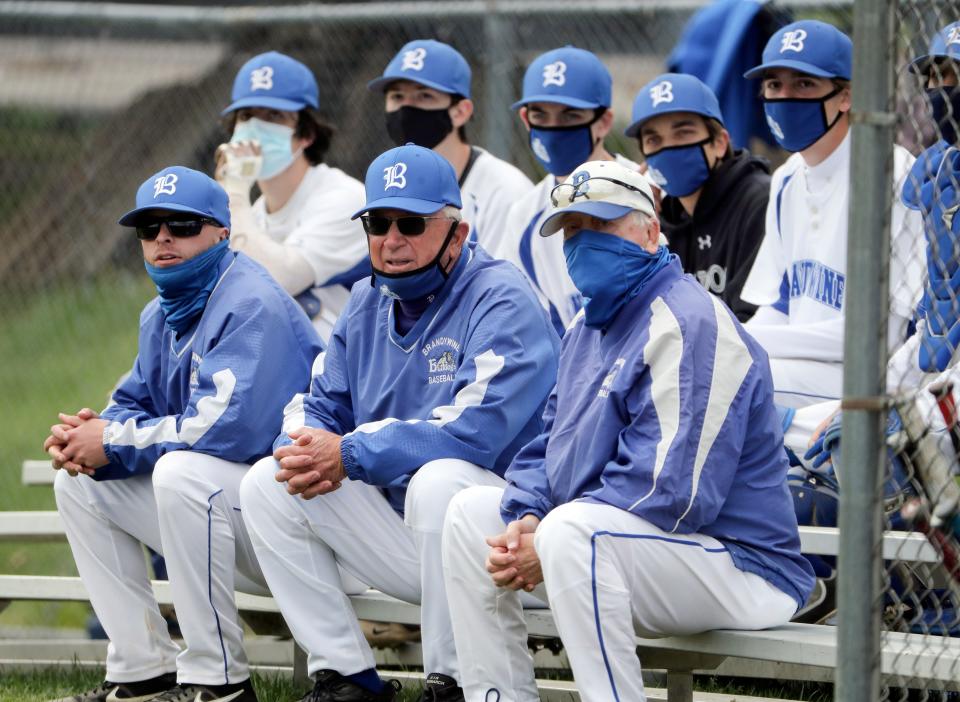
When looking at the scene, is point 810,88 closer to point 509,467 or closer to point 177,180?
point 509,467

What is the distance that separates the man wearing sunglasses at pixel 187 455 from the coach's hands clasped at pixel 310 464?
383mm

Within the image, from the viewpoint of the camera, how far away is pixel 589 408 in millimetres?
4254

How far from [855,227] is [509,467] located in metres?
1.89

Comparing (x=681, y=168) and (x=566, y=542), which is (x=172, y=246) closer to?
(x=681, y=168)

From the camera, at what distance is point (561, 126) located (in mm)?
6094

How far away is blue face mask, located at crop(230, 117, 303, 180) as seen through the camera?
21.7ft

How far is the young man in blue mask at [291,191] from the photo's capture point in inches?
248

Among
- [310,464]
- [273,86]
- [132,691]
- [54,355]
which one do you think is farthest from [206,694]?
[54,355]

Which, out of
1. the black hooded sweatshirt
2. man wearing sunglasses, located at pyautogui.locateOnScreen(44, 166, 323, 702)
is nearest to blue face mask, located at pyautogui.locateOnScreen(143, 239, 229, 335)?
man wearing sunglasses, located at pyautogui.locateOnScreen(44, 166, 323, 702)

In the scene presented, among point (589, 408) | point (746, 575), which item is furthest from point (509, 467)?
point (746, 575)

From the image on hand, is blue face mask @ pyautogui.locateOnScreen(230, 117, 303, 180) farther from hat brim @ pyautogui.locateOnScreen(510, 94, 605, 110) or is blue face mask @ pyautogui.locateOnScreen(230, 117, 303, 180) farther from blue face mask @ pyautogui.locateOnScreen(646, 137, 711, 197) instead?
blue face mask @ pyautogui.locateOnScreen(646, 137, 711, 197)

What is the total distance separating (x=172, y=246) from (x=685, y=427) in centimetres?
207

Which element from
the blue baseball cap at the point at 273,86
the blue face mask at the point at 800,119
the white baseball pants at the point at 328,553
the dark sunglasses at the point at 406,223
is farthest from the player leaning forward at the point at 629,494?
the blue baseball cap at the point at 273,86

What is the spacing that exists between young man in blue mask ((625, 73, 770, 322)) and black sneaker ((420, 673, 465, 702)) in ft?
6.31
